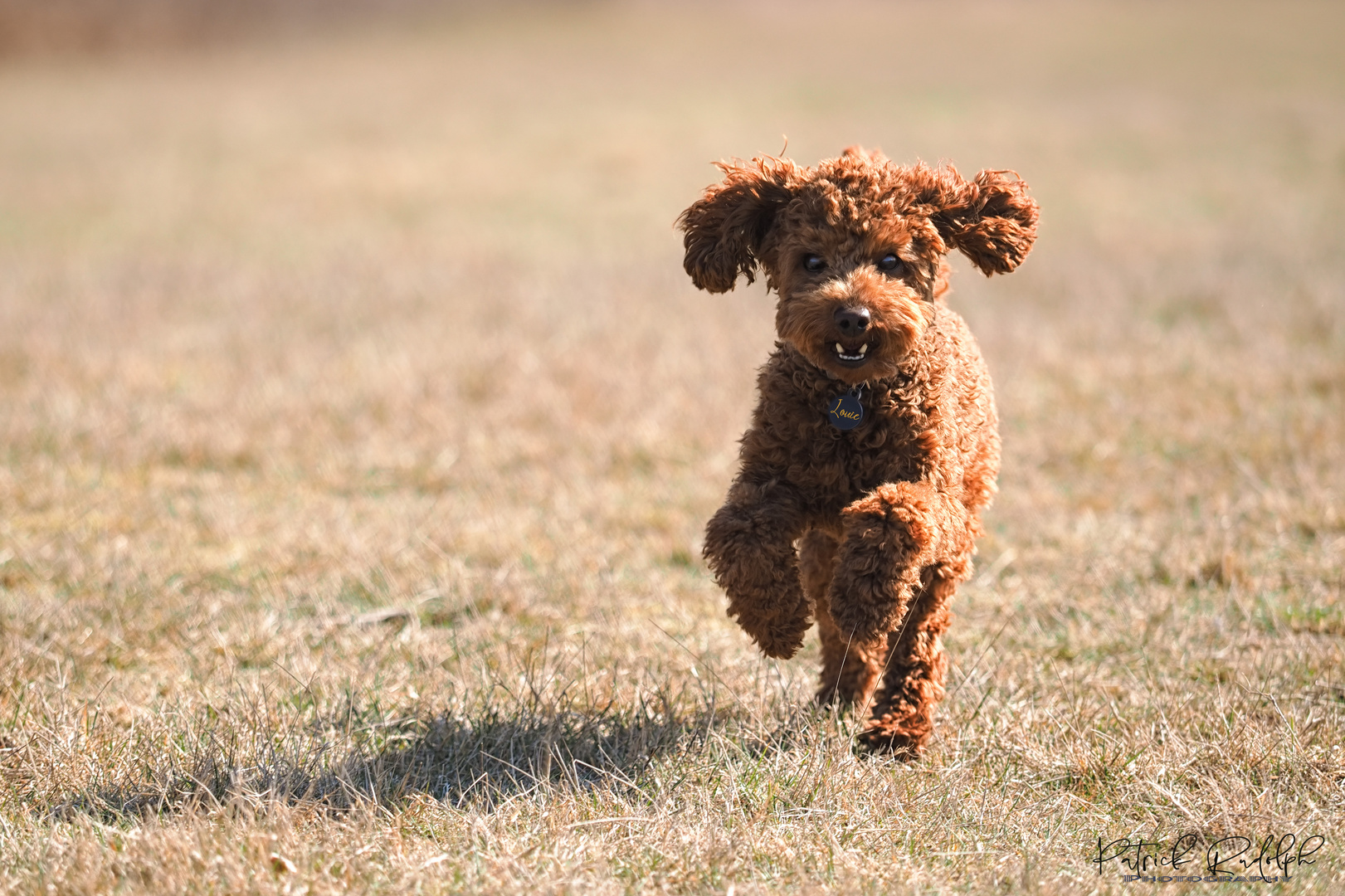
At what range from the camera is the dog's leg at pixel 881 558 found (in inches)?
139

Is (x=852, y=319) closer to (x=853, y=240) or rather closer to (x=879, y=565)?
(x=853, y=240)

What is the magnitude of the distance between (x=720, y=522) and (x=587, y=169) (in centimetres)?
1794

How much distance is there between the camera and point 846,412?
12.5 feet

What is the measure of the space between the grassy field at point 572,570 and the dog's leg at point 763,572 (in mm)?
425

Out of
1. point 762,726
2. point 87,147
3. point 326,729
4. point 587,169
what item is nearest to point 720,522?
point 762,726

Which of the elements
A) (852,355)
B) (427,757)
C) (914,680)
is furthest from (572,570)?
(852,355)

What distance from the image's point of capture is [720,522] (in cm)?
370

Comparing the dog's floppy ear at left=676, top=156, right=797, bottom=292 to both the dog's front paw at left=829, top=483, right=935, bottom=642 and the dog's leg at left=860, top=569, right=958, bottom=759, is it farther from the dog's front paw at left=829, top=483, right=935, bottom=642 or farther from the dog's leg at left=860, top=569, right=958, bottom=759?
the dog's leg at left=860, top=569, right=958, bottom=759

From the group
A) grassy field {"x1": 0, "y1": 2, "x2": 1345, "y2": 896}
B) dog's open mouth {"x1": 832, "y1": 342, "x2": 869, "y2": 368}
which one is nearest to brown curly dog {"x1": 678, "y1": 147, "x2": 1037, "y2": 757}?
dog's open mouth {"x1": 832, "y1": 342, "x2": 869, "y2": 368}

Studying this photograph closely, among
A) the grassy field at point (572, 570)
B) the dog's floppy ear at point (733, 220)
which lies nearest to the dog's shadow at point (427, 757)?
the grassy field at point (572, 570)

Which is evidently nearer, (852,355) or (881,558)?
(881,558)

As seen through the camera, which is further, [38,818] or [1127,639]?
[1127,639]

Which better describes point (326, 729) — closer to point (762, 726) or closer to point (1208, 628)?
point (762, 726)

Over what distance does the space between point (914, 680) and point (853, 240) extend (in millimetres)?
1407
